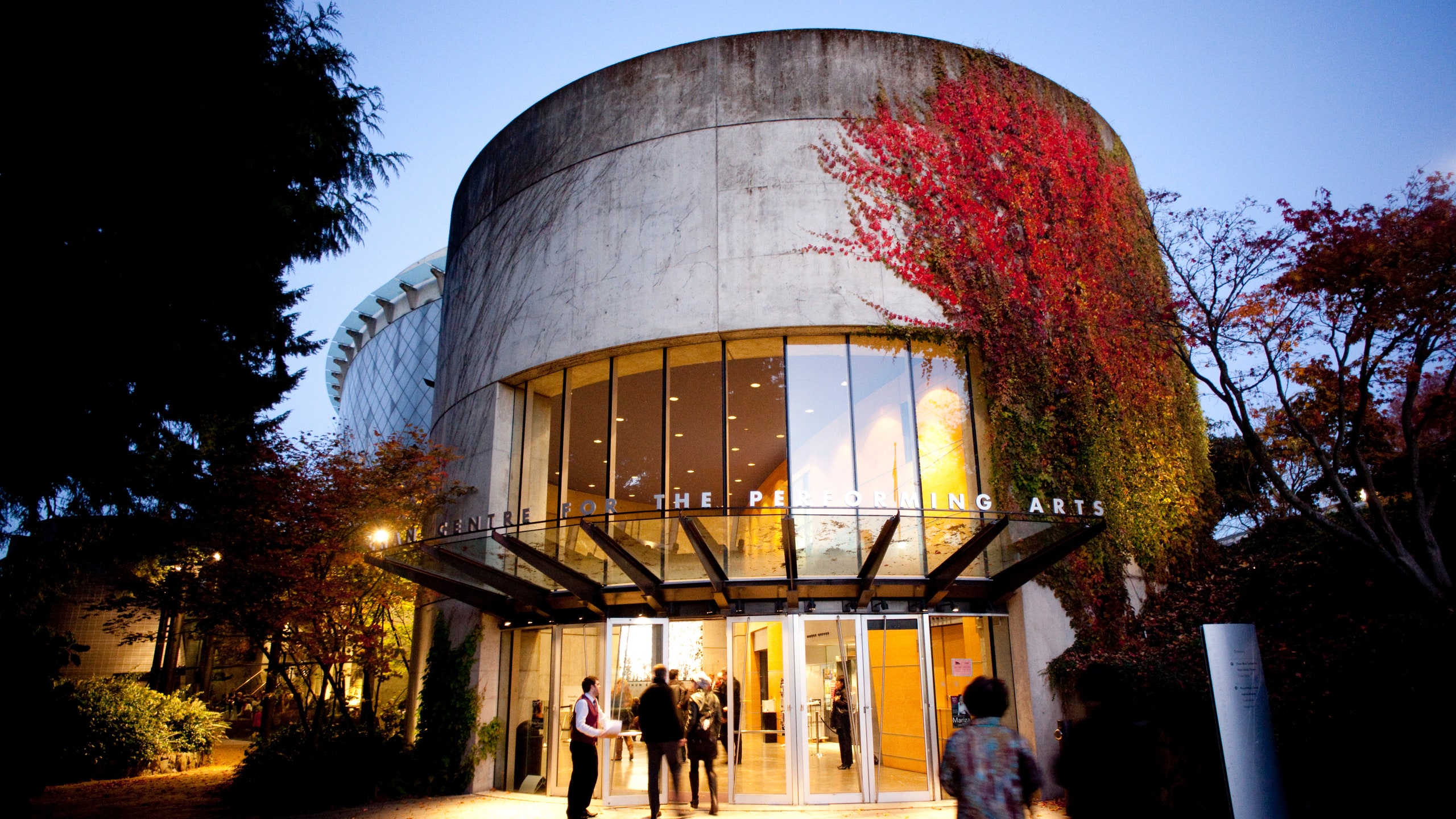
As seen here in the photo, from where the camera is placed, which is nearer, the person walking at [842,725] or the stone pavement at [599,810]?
the stone pavement at [599,810]

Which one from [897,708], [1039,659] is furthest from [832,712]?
[1039,659]

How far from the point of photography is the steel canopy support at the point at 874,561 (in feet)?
35.5

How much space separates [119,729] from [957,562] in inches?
659

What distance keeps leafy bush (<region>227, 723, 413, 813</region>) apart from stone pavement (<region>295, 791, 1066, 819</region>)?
51 cm

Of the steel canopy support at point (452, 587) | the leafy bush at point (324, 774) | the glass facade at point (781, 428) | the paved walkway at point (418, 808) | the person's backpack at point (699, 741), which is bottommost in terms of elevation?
the paved walkway at point (418, 808)

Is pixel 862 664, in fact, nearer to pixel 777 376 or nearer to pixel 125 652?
pixel 777 376

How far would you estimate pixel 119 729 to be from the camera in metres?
17.3

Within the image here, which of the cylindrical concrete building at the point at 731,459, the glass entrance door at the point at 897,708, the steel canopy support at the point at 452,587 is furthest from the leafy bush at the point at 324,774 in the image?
the glass entrance door at the point at 897,708

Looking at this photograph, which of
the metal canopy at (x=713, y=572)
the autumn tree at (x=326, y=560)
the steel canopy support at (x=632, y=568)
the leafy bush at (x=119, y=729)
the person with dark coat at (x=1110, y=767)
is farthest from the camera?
the leafy bush at (x=119, y=729)

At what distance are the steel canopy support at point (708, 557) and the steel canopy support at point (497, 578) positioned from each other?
9.11 feet

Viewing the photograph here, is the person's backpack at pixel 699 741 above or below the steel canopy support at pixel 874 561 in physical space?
below

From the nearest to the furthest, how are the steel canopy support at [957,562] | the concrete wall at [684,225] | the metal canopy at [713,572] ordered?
the steel canopy support at [957,562]
the metal canopy at [713,572]
the concrete wall at [684,225]

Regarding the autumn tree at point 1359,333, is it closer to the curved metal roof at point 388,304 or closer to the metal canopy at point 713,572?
the metal canopy at point 713,572

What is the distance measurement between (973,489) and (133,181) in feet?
38.4
